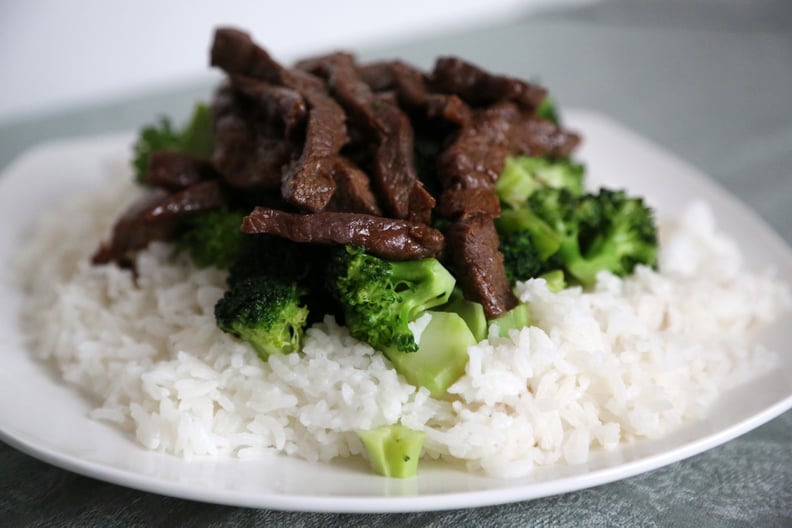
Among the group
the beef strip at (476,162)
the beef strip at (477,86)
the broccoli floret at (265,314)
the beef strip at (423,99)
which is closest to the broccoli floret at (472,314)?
the beef strip at (476,162)

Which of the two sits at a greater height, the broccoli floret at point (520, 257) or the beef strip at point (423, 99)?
the beef strip at point (423, 99)

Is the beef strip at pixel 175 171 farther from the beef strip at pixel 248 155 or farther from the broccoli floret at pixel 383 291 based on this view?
the broccoli floret at pixel 383 291

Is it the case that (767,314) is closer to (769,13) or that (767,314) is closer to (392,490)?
(392,490)

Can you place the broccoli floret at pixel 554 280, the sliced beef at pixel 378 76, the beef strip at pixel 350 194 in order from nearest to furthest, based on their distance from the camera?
the beef strip at pixel 350 194
the broccoli floret at pixel 554 280
the sliced beef at pixel 378 76

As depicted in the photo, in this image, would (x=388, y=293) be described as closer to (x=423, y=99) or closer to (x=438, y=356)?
(x=438, y=356)

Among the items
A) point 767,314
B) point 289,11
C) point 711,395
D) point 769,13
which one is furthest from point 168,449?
point 769,13
